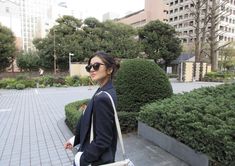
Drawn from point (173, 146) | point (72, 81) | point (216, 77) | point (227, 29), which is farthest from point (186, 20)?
point (173, 146)

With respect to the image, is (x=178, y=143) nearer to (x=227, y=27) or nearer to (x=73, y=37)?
(x=73, y=37)

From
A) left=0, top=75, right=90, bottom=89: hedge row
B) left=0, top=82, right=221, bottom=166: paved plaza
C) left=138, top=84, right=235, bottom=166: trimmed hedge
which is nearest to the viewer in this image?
left=138, top=84, right=235, bottom=166: trimmed hedge

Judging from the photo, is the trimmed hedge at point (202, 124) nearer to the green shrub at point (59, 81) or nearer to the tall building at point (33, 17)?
the green shrub at point (59, 81)

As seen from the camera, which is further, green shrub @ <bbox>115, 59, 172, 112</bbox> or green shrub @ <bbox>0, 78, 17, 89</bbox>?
green shrub @ <bbox>0, 78, 17, 89</bbox>

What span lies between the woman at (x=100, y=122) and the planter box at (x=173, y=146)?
6.18 ft

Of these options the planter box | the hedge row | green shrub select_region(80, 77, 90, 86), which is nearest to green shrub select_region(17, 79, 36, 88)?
the hedge row

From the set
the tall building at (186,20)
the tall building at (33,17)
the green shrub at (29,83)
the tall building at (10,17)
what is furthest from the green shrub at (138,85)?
the tall building at (33,17)

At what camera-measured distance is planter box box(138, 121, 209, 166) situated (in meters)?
3.08

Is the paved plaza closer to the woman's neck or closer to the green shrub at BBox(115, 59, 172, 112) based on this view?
the green shrub at BBox(115, 59, 172, 112)

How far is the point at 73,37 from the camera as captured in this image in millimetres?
26953

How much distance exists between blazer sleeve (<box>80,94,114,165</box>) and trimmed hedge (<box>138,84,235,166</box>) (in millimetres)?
1807

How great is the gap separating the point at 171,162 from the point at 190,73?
21443 millimetres

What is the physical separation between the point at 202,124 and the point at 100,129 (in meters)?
2.09

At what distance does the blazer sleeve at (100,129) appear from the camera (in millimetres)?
1503
